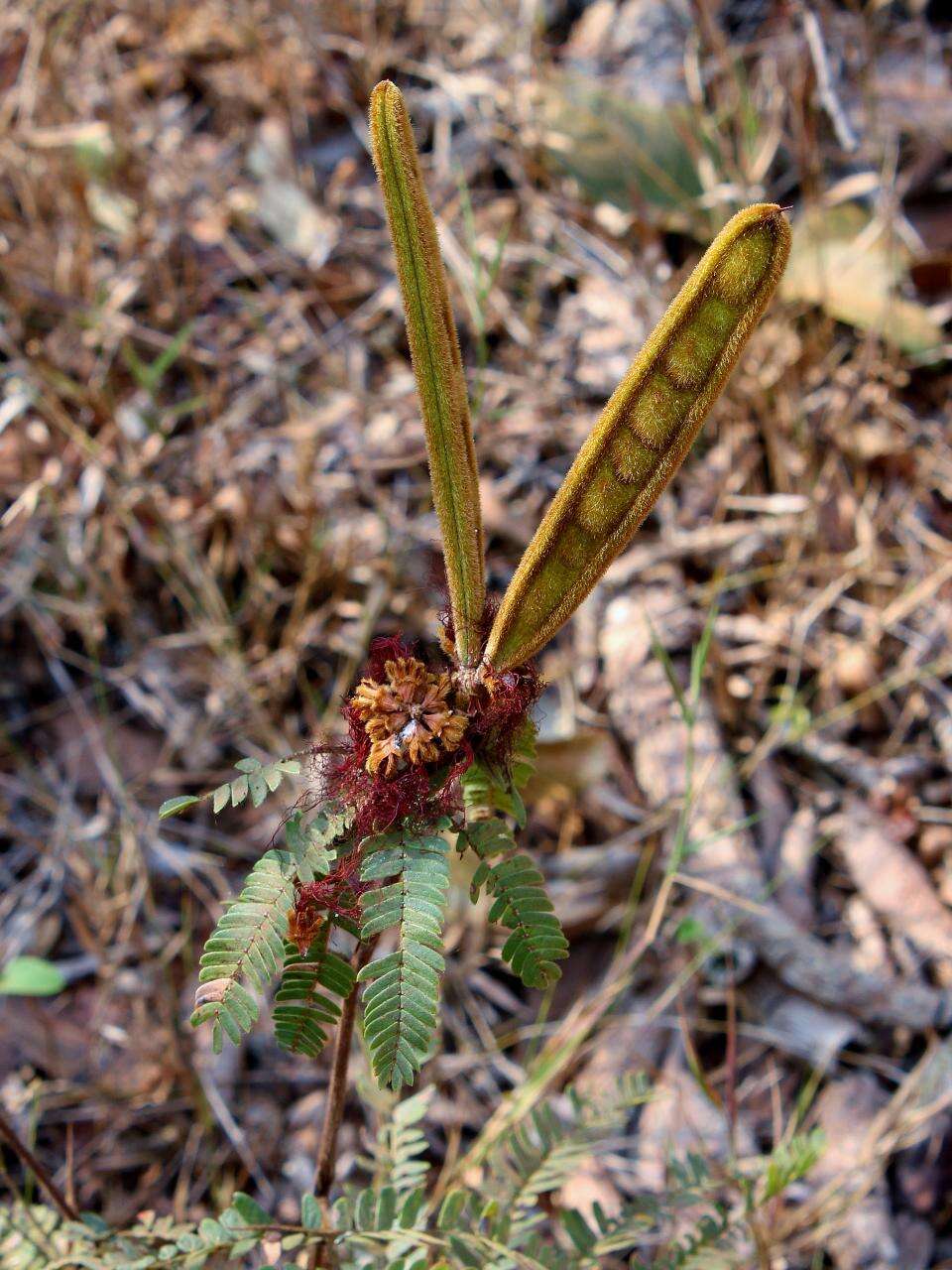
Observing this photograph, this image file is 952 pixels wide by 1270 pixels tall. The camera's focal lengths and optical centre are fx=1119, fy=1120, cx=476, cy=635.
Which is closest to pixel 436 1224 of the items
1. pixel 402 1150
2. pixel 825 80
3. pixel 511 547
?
pixel 402 1150

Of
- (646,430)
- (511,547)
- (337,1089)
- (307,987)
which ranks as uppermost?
(646,430)

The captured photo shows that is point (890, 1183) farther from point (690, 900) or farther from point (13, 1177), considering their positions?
point (13, 1177)

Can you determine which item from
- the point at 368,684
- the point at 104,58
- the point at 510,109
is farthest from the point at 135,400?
the point at 368,684

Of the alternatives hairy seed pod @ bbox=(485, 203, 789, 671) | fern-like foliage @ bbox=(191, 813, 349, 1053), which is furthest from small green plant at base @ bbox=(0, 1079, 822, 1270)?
hairy seed pod @ bbox=(485, 203, 789, 671)

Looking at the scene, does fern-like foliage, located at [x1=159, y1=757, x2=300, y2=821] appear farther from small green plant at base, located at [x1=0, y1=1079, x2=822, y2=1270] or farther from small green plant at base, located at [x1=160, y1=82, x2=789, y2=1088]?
small green plant at base, located at [x1=0, y1=1079, x2=822, y2=1270]

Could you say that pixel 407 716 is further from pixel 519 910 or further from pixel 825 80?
pixel 825 80

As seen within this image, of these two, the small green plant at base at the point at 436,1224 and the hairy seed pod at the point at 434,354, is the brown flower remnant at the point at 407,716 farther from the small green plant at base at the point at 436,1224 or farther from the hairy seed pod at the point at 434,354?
the small green plant at base at the point at 436,1224

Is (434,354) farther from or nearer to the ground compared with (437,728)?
farther from the ground
